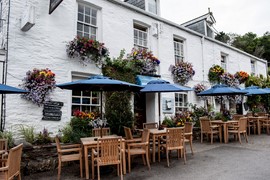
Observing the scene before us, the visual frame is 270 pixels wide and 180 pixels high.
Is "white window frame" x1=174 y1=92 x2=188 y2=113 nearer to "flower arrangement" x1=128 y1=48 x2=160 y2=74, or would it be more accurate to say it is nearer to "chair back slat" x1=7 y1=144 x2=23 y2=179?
"flower arrangement" x1=128 y1=48 x2=160 y2=74

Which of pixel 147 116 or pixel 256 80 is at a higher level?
pixel 256 80

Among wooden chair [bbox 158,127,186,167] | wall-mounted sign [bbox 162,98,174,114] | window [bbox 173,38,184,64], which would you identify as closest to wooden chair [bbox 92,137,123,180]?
wooden chair [bbox 158,127,186,167]

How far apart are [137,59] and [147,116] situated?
3.00 meters

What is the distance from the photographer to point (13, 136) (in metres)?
5.62

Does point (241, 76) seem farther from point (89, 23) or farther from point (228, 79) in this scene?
point (89, 23)

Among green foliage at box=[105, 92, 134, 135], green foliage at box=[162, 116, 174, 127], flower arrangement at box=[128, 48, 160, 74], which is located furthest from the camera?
green foliage at box=[162, 116, 174, 127]

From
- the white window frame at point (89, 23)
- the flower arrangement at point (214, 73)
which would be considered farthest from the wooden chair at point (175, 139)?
the flower arrangement at point (214, 73)

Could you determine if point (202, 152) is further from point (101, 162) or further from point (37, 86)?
point (37, 86)

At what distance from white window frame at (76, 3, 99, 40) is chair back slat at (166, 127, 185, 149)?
4.97m

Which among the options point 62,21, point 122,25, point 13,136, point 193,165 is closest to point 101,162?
point 193,165

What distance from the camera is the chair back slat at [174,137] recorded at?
18.5 ft

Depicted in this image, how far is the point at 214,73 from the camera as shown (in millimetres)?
12383

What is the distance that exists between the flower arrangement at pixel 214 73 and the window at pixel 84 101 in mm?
7937

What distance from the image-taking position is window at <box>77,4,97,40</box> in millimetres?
7676
